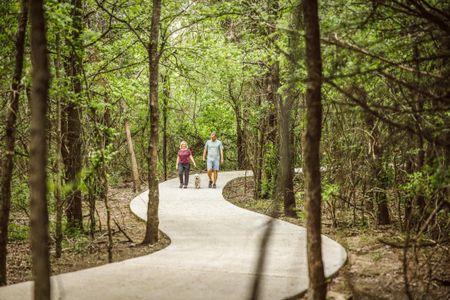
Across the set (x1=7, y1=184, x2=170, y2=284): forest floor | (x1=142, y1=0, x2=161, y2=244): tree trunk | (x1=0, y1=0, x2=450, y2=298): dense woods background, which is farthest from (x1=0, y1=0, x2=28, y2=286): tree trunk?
(x1=142, y1=0, x2=161, y2=244): tree trunk

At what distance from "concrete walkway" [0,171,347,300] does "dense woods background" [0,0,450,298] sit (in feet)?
3.42

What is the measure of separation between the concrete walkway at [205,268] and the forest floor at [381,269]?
0.36m

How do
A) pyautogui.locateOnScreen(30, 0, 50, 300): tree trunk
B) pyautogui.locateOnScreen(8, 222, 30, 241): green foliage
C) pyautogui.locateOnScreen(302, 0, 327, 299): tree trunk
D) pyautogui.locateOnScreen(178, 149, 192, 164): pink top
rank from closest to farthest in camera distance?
pyautogui.locateOnScreen(30, 0, 50, 300): tree trunk < pyautogui.locateOnScreen(302, 0, 327, 299): tree trunk < pyautogui.locateOnScreen(8, 222, 30, 241): green foliage < pyautogui.locateOnScreen(178, 149, 192, 164): pink top

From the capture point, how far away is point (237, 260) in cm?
772

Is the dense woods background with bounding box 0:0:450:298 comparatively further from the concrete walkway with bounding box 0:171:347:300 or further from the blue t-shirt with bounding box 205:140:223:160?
the blue t-shirt with bounding box 205:140:223:160

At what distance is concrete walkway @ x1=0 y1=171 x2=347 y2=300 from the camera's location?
19.1 feet

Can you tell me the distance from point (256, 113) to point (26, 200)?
8361 mm

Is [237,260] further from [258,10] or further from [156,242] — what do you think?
[258,10]

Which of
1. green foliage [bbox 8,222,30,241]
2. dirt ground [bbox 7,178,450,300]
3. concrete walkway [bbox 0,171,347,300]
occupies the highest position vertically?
concrete walkway [bbox 0,171,347,300]

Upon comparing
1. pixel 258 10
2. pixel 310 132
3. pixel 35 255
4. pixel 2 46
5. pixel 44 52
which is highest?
pixel 258 10

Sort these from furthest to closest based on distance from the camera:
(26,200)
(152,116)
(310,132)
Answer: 1. (26,200)
2. (152,116)
3. (310,132)

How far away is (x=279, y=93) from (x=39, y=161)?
32.9 ft

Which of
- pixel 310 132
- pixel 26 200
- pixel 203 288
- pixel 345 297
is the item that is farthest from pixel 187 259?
pixel 26 200

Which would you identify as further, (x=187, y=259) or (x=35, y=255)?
(x=187, y=259)
